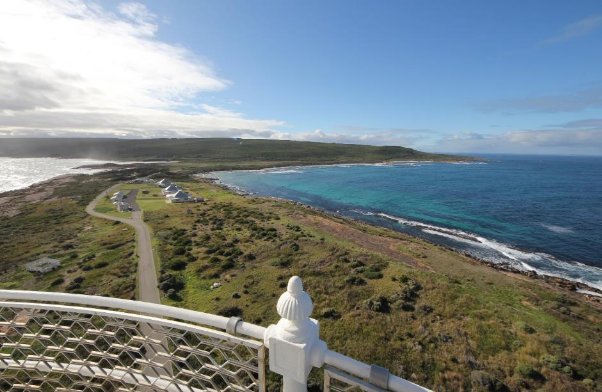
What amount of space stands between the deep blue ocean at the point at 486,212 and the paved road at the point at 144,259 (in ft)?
123

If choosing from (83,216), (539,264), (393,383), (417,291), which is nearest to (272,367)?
(393,383)

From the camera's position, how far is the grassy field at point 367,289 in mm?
17000

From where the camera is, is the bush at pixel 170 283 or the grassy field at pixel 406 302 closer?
the grassy field at pixel 406 302

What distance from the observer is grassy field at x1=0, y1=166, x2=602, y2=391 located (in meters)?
17.0

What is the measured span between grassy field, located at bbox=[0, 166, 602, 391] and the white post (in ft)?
49.9

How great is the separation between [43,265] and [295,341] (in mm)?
37837

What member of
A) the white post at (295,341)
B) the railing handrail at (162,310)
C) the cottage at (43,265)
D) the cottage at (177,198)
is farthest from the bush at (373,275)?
the cottage at (177,198)

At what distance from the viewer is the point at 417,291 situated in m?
24.8

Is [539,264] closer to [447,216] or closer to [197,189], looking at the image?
[447,216]

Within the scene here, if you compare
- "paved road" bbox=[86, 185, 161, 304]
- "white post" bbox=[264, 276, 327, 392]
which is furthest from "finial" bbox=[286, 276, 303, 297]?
"paved road" bbox=[86, 185, 161, 304]

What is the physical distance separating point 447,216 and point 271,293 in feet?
165

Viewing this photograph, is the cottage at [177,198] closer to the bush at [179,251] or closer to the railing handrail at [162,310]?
the bush at [179,251]

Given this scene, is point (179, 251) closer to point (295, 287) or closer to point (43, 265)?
point (43, 265)

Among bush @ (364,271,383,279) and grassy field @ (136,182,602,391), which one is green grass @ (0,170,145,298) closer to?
grassy field @ (136,182,602,391)
